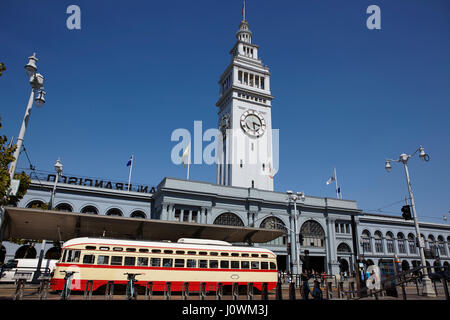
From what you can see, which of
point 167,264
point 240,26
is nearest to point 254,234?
point 167,264

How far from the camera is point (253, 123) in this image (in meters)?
57.2

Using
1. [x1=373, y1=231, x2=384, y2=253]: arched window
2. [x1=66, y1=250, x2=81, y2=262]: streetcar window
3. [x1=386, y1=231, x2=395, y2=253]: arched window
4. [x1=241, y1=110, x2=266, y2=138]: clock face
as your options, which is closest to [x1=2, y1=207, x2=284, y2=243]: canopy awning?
[x1=66, y1=250, x2=81, y2=262]: streetcar window

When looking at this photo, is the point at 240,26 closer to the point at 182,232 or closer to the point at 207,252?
the point at 182,232

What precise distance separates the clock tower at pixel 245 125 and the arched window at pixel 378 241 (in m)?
22.8

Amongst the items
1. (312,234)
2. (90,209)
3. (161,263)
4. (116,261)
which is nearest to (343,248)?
(312,234)

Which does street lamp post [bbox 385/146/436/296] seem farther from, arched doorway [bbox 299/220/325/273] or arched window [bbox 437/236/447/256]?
arched window [bbox 437/236/447/256]

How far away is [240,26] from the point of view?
6850 centimetres

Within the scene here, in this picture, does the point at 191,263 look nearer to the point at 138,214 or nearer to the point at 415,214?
the point at 415,214

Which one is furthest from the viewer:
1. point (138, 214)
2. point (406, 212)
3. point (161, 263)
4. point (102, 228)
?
point (138, 214)

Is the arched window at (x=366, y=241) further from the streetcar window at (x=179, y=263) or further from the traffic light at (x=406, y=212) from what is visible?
the streetcar window at (x=179, y=263)

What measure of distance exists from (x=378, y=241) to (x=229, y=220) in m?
32.5

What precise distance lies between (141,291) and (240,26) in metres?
64.0

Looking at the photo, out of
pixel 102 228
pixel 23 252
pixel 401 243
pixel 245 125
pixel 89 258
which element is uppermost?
pixel 245 125

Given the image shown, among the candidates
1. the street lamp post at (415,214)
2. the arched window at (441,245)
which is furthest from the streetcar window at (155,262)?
the arched window at (441,245)
